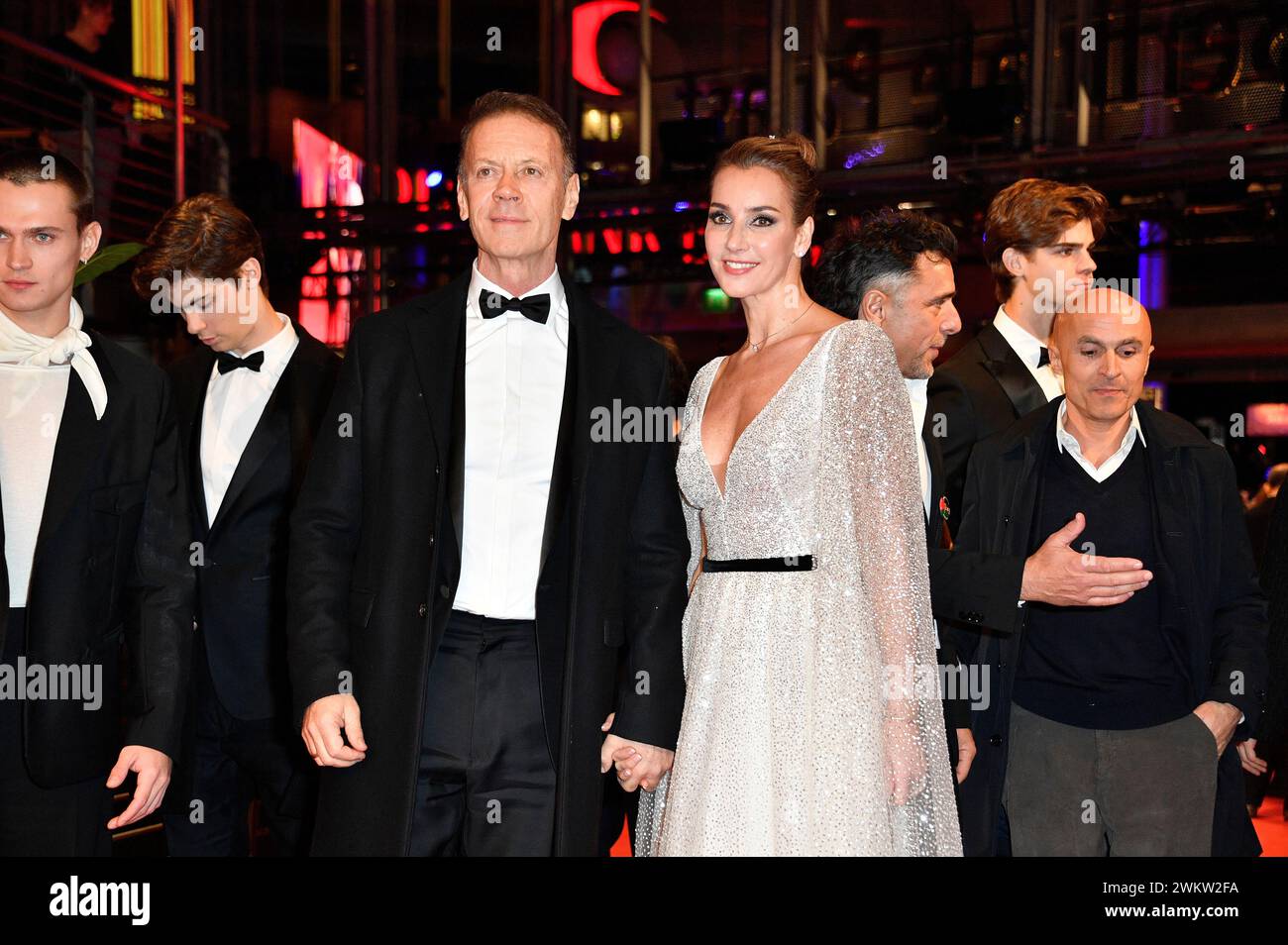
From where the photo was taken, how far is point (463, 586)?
2596mm

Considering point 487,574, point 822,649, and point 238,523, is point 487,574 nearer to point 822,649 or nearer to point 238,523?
point 822,649

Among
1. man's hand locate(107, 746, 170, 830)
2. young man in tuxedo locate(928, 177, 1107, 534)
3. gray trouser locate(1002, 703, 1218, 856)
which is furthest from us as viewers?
young man in tuxedo locate(928, 177, 1107, 534)

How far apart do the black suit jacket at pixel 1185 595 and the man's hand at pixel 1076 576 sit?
151 mm

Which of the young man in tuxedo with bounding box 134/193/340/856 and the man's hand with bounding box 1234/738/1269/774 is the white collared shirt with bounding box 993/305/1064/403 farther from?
the young man in tuxedo with bounding box 134/193/340/856

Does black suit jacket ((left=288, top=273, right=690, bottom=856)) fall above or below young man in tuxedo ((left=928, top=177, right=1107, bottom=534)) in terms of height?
below

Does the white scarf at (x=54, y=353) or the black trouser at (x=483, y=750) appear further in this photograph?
the white scarf at (x=54, y=353)

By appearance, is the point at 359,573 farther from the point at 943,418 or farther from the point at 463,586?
the point at 943,418

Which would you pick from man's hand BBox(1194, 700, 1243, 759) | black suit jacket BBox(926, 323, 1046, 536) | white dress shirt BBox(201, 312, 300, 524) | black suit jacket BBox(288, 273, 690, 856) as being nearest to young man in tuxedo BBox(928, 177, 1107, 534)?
black suit jacket BBox(926, 323, 1046, 536)

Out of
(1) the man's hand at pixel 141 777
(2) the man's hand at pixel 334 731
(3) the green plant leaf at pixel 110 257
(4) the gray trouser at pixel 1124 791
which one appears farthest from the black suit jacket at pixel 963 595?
(3) the green plant leaf at pixel 110 257

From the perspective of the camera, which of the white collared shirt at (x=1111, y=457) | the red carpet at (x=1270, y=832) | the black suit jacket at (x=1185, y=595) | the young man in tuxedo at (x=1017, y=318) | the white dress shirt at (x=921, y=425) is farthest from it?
the red carpet at (x=1270, y=832)

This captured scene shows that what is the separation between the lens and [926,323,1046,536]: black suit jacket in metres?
3.49

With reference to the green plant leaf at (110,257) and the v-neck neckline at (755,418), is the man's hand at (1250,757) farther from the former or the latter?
the green plant leaf at (110,257)

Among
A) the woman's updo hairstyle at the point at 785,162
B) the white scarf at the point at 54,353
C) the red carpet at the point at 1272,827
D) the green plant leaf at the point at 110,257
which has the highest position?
the woman's updo hairstyle at the point at 785,162

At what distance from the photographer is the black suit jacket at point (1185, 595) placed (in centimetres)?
301
